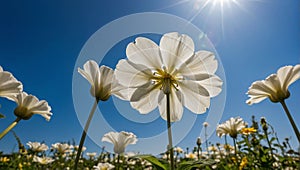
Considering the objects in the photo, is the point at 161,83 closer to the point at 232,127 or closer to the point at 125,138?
the point at 125,138

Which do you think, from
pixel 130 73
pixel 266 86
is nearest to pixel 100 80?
pixel 130 73

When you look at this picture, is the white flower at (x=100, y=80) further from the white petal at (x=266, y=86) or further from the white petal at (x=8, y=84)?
the white petal at (x=266, y=86)

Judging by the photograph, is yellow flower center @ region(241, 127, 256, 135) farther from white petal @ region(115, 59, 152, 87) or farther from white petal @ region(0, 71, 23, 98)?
white petal @ region(0, 71, 23, 98)

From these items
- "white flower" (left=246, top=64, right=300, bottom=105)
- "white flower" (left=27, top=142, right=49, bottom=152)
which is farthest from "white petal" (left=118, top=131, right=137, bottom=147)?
"white flower" (left=27, top=142, right=49, bottom=152)

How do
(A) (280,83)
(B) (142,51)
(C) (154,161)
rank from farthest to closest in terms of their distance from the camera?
(A) (280,83) < (B) (142,51) < (C) (154,161)


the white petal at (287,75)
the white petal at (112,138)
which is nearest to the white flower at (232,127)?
the white petal at (112,138)

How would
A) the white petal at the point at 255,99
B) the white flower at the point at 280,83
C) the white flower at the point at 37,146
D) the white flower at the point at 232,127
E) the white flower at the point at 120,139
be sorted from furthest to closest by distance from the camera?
the white flower at the point at 37,146
the white flower at the point at 232,127
the white flower at the point at 120,139
the white petal at the point at 255,99
the white flower at the point at 280,83

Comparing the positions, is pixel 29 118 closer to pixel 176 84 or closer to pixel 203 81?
pixel 176 84
